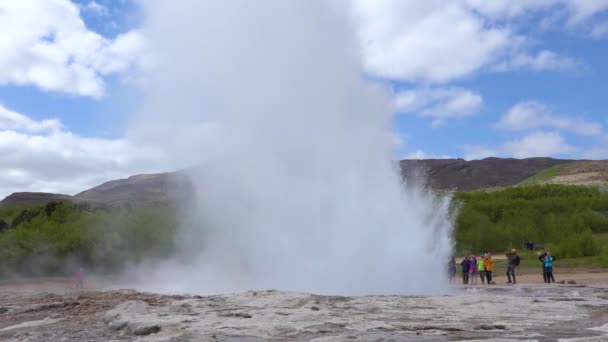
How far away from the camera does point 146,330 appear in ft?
35.3

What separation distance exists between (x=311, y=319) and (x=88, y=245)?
3100 centimetres

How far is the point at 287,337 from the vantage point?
9.97 meters

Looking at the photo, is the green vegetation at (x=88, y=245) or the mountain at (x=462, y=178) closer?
the green vegetation at (x=88, y=245)

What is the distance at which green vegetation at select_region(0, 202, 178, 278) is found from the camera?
3741cm

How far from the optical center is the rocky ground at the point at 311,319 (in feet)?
33.1

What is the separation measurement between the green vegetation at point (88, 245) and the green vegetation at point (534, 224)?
19.5 metres

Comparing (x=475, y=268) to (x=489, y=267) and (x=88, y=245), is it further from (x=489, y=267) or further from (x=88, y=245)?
(x=88, y=245)

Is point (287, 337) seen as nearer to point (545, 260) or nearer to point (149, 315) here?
point (149, 315)

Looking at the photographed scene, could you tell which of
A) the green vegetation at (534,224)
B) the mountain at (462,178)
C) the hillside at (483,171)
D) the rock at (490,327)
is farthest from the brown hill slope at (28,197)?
the rock at (490,327)

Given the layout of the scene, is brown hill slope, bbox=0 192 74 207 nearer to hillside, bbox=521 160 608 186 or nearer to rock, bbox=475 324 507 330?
hillside, bbox=521 160 608 186

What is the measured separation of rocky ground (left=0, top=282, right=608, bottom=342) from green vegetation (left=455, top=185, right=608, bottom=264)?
22.8m

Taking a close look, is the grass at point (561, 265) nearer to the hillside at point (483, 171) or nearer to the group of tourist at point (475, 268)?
the group of tourist at point (475, 268)

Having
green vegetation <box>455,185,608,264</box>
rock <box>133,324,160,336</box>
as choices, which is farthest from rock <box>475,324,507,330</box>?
green vegetation <box>455,185,608,264</box>

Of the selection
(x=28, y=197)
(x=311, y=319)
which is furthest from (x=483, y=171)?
(x=311, y=319)
